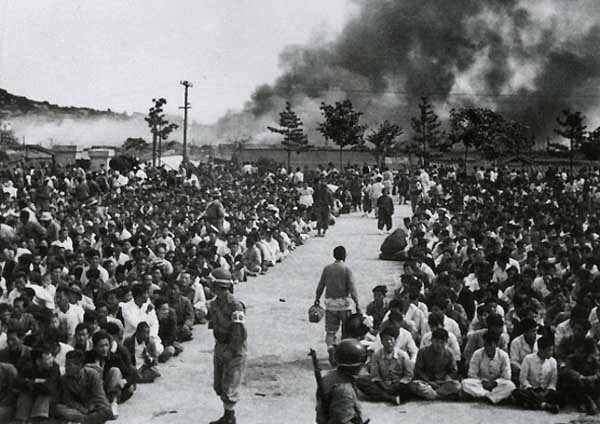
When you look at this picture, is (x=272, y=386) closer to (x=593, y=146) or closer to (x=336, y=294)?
(x=336, y=294)

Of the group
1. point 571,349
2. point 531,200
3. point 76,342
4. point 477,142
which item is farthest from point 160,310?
point 477,142

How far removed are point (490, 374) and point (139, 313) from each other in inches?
177

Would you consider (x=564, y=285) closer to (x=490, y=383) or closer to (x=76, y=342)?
(x=490, y=383)

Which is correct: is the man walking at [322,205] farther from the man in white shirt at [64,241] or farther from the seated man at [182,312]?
the seated man at [182,312]

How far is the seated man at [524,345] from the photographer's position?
9703 millimetres

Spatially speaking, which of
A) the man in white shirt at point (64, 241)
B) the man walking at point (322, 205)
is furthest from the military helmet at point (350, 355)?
the man walking at point (322, 205)

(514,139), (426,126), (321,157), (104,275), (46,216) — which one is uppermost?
(426,126)

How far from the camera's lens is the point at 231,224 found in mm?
20922

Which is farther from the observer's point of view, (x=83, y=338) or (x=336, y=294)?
(x=336, y=294)

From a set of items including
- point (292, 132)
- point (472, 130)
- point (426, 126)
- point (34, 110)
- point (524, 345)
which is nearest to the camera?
point (524, 345)

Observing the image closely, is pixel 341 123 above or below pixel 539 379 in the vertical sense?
above

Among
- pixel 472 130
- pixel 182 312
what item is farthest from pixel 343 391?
pixel 472 130

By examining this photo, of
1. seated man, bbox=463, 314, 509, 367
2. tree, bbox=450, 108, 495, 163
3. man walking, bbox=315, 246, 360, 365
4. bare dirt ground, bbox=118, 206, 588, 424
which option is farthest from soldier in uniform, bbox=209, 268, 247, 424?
tree, bbox=450, 108, 495, 163

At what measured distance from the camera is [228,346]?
328 inches
